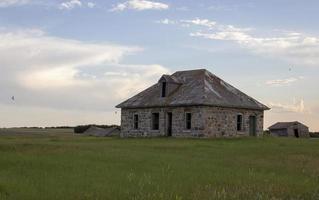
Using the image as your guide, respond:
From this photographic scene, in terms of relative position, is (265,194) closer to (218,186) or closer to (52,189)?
(218,186)

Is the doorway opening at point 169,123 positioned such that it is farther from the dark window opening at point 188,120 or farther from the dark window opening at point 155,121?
Answer: the dark window opening at point 188,120

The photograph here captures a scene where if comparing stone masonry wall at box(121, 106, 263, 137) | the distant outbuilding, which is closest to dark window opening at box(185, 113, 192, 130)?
stone masonry wall at box(121, 106, 263, 137)

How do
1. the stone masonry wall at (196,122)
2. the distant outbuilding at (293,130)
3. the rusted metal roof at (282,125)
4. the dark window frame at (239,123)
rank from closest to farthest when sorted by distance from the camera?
the stone masonry wall at (196,122) → the dark window frame at (239,123) → the distant outbuilding at (293,130) → the rusted metal roof at (282,125)

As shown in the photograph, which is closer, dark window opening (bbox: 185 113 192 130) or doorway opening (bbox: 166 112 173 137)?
dark window opening (bbox: 185 113 192 130)

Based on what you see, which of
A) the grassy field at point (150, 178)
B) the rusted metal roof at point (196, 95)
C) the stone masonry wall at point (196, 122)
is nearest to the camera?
the grassy field at point (150, 178)

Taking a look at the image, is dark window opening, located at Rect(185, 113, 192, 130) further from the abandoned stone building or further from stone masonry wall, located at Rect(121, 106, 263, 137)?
stone masonry wall, located at Rect(121, 106, 263, 137)

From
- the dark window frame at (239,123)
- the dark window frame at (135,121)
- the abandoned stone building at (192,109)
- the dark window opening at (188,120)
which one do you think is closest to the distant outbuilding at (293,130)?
the abandoned stone building at (192,109)

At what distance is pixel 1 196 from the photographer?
12.2 m

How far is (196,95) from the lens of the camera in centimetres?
5006

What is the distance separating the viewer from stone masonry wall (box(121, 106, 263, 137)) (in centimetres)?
4909

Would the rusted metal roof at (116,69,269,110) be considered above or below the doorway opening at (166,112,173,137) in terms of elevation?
above

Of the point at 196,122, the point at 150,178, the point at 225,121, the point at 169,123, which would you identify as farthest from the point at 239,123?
the point at 150,178

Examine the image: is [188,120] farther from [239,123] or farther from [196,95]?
[239,123]

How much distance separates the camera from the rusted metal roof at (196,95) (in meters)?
49.8
